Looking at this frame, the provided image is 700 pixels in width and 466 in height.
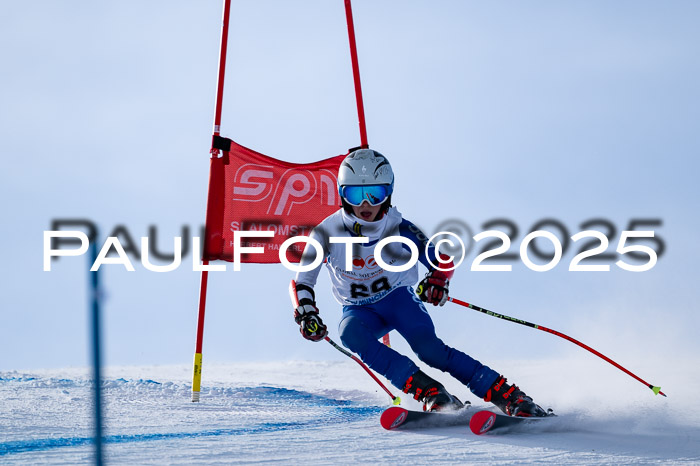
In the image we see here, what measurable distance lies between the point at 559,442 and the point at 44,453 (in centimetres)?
246

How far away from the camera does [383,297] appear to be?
187 inches

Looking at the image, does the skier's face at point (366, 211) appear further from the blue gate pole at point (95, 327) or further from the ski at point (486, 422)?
the blue gate pole at point (95, 327)

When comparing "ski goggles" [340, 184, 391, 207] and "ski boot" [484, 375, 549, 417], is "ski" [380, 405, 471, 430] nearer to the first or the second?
"ski boot" [484, 375, 549, 417]

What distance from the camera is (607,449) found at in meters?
3.66

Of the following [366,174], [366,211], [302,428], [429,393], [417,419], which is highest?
[366,174]

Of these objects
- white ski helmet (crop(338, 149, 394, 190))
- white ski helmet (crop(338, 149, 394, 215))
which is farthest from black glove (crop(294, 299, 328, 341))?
white ski helmet (crop(338, 149, 394, 190))

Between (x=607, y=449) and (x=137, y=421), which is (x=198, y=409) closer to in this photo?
(x=137, y=421)

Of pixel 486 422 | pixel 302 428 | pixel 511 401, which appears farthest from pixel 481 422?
pixel 302 428

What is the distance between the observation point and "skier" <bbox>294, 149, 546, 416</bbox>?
4.35m

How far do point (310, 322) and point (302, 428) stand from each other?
59cm

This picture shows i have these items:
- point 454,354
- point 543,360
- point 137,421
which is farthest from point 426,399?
point 543,360

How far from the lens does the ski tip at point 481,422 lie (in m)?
3.95

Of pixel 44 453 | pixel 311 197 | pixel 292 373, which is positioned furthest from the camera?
pixel 292 373

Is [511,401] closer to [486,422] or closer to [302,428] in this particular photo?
[486,422]
